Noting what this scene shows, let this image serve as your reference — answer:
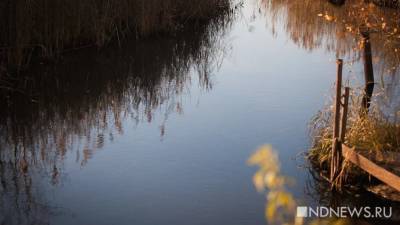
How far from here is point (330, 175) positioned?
16.2 ft

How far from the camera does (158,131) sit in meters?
6.24

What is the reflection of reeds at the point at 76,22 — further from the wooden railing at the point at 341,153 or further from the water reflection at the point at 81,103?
the wooden railing at the point at 341,153

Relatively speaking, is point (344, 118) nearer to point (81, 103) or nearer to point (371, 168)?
point (371, 168)

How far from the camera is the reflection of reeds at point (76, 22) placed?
753cm

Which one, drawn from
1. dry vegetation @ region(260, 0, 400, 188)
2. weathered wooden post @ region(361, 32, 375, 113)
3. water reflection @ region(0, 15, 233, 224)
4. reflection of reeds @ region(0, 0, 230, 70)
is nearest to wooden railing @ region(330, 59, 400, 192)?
dry vegetation @ region(260, 0, 400, 188)

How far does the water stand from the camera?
4543mm

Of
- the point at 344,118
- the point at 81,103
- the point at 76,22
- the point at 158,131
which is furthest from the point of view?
the point at 76,22

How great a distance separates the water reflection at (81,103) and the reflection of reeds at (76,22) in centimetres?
23

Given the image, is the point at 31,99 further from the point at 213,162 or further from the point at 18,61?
the point at 213,162

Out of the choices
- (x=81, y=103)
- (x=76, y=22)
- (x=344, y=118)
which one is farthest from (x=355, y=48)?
(x=76, y=22)

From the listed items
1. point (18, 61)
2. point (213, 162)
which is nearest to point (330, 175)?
point (213, 162)

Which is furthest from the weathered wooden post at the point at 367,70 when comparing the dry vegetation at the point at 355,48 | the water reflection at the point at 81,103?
the water reflection at the point at 81,103

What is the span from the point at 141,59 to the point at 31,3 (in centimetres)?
214

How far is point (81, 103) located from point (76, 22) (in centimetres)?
212
